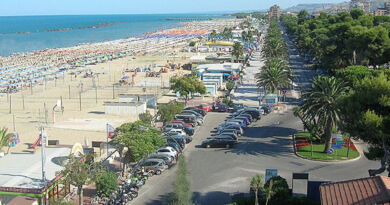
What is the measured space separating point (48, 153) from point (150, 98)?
20.4 meters

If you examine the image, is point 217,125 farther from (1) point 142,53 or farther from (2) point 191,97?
(1) point 142,53

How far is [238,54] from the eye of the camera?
233 ft

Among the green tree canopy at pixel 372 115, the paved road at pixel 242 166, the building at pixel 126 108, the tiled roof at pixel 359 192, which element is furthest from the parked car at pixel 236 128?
the tiled roof at pixel 359 192

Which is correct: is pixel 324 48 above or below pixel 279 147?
above

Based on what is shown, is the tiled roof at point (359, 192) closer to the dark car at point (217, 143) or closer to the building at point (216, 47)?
the dark car at point (217, 143)

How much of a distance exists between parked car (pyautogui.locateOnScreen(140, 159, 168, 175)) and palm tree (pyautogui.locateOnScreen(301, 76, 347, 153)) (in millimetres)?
9635

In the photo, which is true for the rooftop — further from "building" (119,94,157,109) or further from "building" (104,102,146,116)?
"building" (119,94,157,109)

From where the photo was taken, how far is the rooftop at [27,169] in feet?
62.0

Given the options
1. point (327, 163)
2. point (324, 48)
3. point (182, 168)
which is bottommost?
point (327, 163)

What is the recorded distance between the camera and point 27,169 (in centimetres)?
2039

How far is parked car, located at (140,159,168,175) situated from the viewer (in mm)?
23375

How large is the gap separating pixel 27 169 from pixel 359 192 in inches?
565

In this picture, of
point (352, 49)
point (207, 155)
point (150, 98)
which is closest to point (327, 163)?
point (207, 155)

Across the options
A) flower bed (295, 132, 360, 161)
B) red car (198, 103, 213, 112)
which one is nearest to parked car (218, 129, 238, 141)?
flower bed (295, 132, 360, 161)
